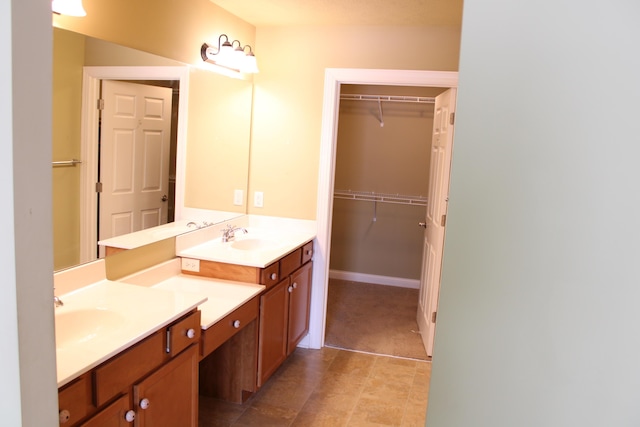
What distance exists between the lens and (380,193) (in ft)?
18.1

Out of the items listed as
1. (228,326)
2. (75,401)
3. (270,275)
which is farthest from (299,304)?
(75,401)

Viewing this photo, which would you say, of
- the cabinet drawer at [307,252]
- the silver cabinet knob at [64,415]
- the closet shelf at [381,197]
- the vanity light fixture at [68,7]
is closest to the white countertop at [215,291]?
the cabinet drawer at [307,252]

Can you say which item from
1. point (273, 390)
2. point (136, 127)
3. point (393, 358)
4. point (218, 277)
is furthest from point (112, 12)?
point (393, 358)

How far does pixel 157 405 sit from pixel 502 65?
1.75m

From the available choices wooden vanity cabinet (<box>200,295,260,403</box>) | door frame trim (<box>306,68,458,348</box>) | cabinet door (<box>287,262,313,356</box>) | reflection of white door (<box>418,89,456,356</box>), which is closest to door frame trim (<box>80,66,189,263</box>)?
wooden vanity cabinet (<box>200,295,260,403</box>)

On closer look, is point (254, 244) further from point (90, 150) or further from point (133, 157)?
point (90, 150)

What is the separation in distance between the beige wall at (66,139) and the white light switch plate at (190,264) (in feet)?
3.00

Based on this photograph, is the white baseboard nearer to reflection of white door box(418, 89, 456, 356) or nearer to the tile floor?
reflection of white door box(418, 89, 456, 356)

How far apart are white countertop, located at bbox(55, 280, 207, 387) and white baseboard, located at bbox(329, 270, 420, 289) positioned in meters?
3.65

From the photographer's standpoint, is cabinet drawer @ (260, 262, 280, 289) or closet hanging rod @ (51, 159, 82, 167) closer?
closet hanging rod @ (51, 159, 82, 167)

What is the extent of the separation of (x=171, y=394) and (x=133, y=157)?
44.7 inches

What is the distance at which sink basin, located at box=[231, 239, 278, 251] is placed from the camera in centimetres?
341

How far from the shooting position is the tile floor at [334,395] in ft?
9.40

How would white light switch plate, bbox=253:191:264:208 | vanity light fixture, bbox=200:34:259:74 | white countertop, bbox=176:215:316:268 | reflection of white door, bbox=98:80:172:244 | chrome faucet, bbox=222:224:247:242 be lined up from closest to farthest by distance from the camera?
reflection of white door, bbox=98:80:172:244 → white countertop, bbox=176:215:316:268 → vanity light fixture, bbox=200:34:259:74 → chrome faucet, bbox=222:224:247:242 → white light switch plate, bbox=253:191:264:208
